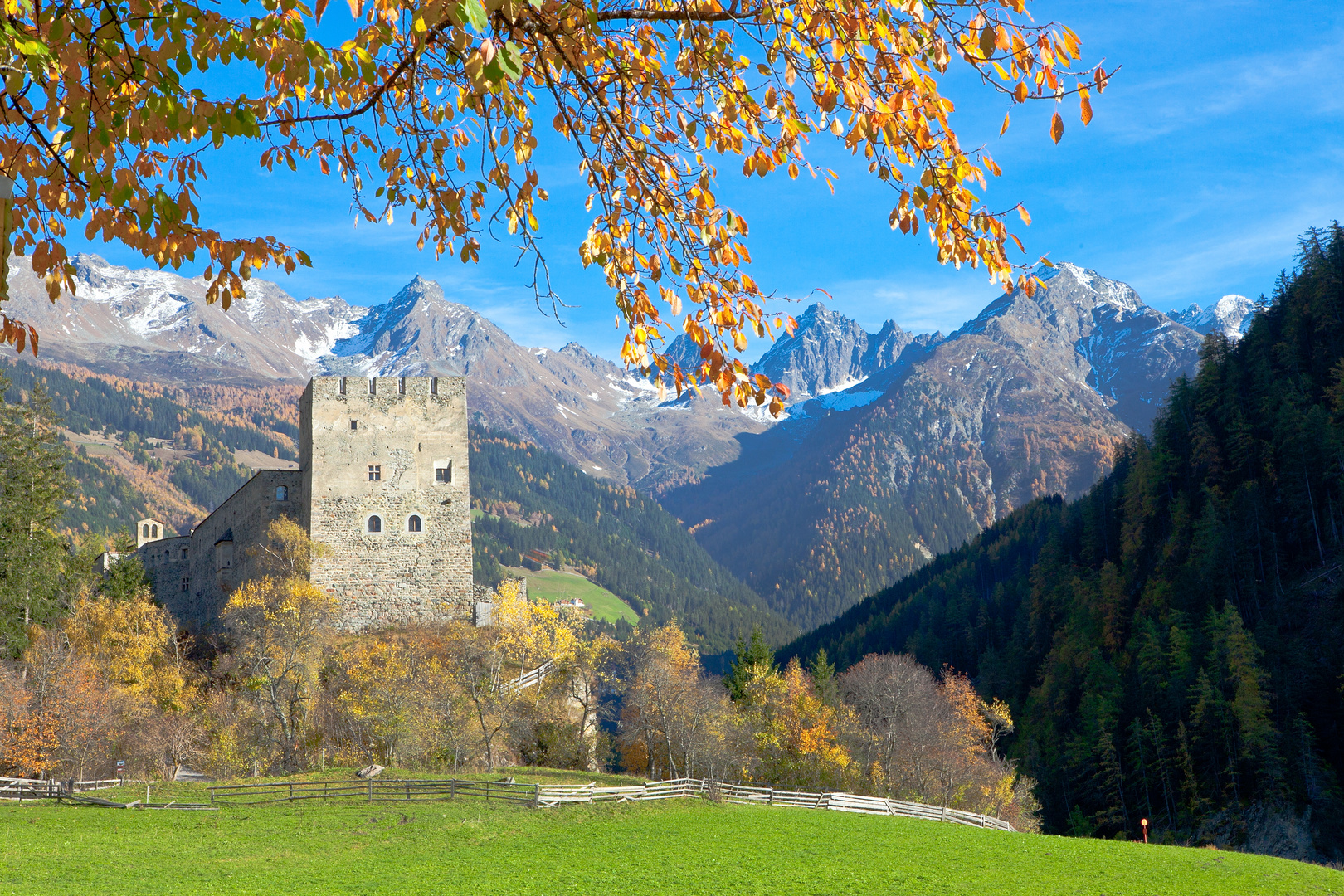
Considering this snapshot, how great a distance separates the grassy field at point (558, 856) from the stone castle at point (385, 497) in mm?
12744

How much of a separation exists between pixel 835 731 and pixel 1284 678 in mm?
31530

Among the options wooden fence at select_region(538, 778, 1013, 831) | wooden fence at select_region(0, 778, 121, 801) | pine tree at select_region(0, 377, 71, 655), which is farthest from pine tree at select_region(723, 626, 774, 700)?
wooden fence at select_region(0, 778, 121, 801)

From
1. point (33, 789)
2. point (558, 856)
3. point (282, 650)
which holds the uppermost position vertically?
point (282, 650)

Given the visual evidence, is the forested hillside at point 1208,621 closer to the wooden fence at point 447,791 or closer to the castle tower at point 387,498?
the wooden fence at point 447,791

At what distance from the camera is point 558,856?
24859 millimetres

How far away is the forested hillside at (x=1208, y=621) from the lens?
198 feet

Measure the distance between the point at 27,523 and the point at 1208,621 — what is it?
239 feet

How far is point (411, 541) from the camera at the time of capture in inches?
1746

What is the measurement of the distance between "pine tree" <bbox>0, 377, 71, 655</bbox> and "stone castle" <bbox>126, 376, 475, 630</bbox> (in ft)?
31.4

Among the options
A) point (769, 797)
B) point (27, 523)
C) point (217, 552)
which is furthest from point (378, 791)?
point (27, 523)

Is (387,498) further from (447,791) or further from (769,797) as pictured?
(769,797)

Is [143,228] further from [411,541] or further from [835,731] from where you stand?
[835,731]

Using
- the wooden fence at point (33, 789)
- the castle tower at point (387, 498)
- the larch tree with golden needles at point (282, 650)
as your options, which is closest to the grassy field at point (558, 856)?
the wooden fence at point (33, 789)

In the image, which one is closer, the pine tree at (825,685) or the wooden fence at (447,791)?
the wooden fence at (447,791)
